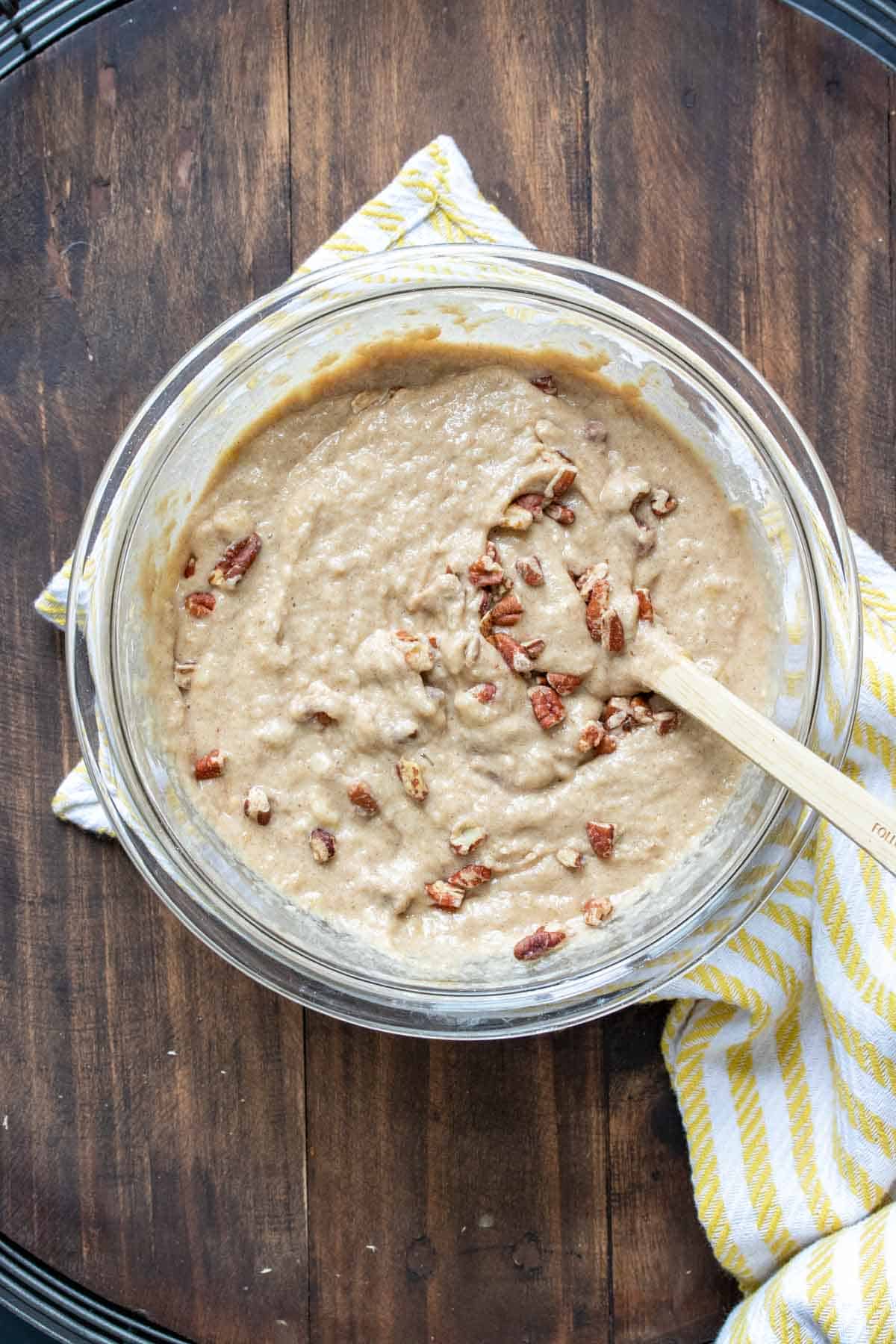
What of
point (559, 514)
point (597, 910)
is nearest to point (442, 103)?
point (559, 514)

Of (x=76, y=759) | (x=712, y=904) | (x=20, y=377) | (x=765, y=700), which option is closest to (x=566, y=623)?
(x=765, y=700)

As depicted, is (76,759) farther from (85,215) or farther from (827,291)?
(827,291)

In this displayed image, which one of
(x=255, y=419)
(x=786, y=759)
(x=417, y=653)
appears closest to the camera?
(x=786, y=759)

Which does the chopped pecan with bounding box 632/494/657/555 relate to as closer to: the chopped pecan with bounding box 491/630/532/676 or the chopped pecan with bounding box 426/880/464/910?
the chopped pecan with bounding box 491/630/532/676

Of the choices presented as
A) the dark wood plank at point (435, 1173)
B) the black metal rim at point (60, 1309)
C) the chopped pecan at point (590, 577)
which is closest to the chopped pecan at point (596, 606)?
the chopped pecan at point (590, 577)

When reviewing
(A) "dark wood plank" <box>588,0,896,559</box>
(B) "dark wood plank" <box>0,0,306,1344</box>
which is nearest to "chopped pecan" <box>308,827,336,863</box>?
(B) "dark wood plank" <box>0,0,306,1344</box>

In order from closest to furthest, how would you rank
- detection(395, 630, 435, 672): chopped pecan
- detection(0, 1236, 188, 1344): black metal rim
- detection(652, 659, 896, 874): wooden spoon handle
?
detection(652, 659, 896, 874): wooden spoon handle < detection(395, 630, 435, 672): chopped pecan < detection(0, 1236, 188, 1344): black metal rim

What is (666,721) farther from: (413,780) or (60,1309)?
(60,1309)
